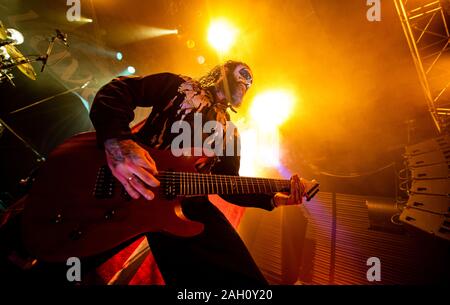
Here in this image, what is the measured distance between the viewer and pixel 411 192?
3568 mm

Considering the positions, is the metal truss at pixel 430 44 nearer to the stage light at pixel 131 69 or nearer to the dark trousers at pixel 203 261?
the dark trousers at pixel 203 261

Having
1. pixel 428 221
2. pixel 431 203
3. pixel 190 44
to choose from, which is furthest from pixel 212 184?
pixel 190 44

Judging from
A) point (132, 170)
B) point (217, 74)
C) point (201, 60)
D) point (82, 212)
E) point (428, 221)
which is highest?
point (201, 60)

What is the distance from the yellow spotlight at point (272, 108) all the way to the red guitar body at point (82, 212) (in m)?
6.79

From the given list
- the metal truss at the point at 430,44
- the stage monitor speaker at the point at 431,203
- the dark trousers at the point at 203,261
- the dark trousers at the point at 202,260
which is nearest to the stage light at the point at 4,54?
the dark trousers at the point at 202,260

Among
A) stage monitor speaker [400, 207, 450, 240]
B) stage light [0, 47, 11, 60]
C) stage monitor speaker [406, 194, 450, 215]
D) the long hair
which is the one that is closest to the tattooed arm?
the long hair

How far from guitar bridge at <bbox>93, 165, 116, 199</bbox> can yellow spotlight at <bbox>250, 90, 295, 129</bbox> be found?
23.0ft

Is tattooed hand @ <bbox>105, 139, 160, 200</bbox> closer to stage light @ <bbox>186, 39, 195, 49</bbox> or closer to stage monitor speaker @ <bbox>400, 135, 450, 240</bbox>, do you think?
stage monitor speaker @ <bbox>400, 135, 450, 240</bbox>

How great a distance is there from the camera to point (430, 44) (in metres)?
4.78

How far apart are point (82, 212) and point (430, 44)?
731 cm

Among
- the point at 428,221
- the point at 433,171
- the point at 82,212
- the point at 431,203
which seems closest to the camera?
the point at 82,212

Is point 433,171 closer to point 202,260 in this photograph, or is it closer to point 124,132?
point 202,260

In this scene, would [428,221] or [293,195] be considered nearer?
[293,195]

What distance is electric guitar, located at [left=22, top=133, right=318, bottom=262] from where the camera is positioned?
4.39ft
